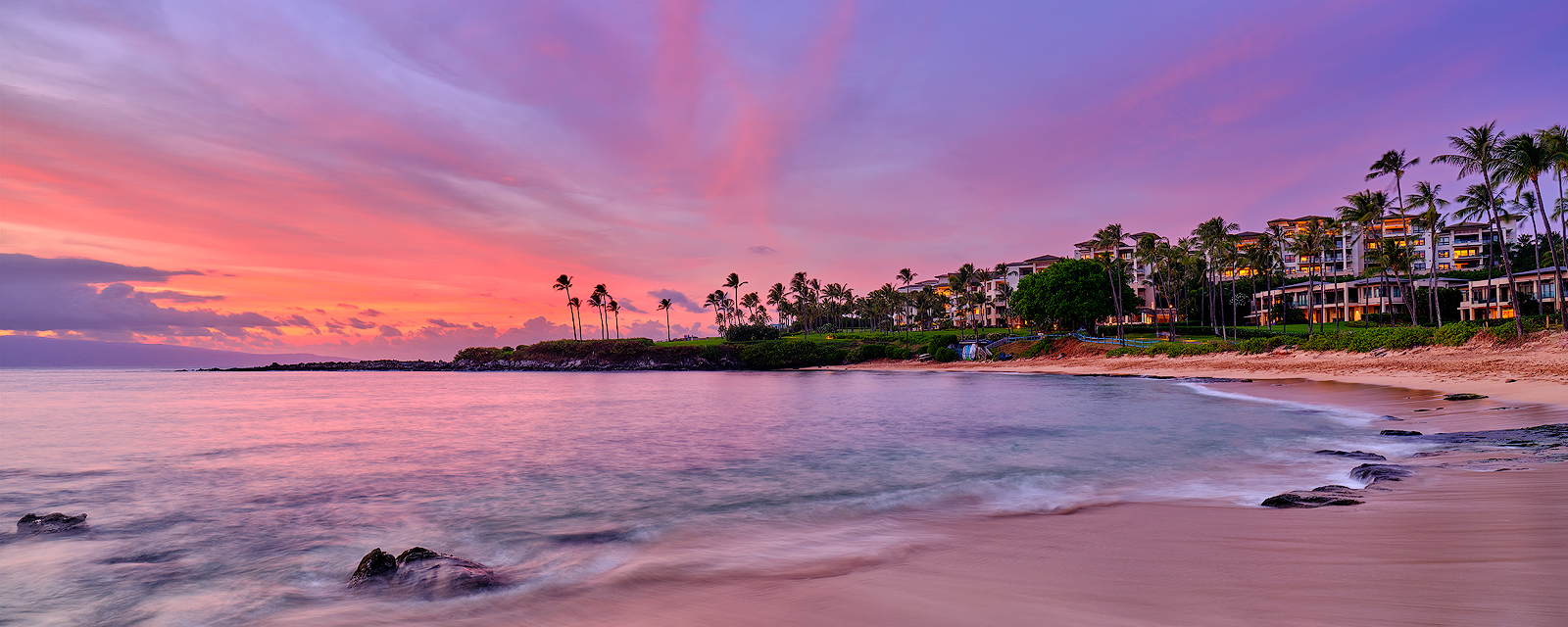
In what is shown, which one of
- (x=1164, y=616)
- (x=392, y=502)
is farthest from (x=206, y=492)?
(x=1164, y=616)

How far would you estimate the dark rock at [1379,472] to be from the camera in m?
9.38

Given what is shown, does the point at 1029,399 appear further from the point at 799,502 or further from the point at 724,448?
the point at 799,502

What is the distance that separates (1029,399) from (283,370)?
179 meters

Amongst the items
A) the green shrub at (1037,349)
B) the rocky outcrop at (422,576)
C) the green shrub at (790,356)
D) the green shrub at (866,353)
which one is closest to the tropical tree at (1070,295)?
the green shrub at (1037,349)

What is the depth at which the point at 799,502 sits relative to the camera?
444 inches

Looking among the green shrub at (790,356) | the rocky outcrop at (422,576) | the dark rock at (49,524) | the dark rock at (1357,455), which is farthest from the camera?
the green shrub at (790,356)

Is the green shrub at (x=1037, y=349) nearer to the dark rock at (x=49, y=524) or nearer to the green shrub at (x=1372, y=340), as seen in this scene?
the green shrub at (x=1372, y=340)

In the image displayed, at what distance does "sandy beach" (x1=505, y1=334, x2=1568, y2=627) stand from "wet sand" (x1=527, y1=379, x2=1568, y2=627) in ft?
0.07

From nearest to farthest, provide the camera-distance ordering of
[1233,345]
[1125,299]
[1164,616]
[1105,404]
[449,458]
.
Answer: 1. [1164,616]
2. [449,458]
3. [1105,404]
4. [1233,345]
5. [1125,299]

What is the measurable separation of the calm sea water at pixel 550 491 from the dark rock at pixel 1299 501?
1.40m

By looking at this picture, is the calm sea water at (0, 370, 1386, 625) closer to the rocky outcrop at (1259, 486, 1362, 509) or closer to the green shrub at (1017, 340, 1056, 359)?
the rocky outcrop at (1259, 486, 1362, 509)

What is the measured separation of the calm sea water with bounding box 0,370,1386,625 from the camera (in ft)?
24.0

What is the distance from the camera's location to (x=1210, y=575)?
5688 millimetres

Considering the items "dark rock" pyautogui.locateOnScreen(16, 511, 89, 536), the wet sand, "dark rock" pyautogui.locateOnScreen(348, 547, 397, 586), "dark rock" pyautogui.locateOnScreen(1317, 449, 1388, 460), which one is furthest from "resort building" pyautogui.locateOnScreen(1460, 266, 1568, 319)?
"dark rock" pyautogui.locateOnScreen(16, 511, 89, 536)
